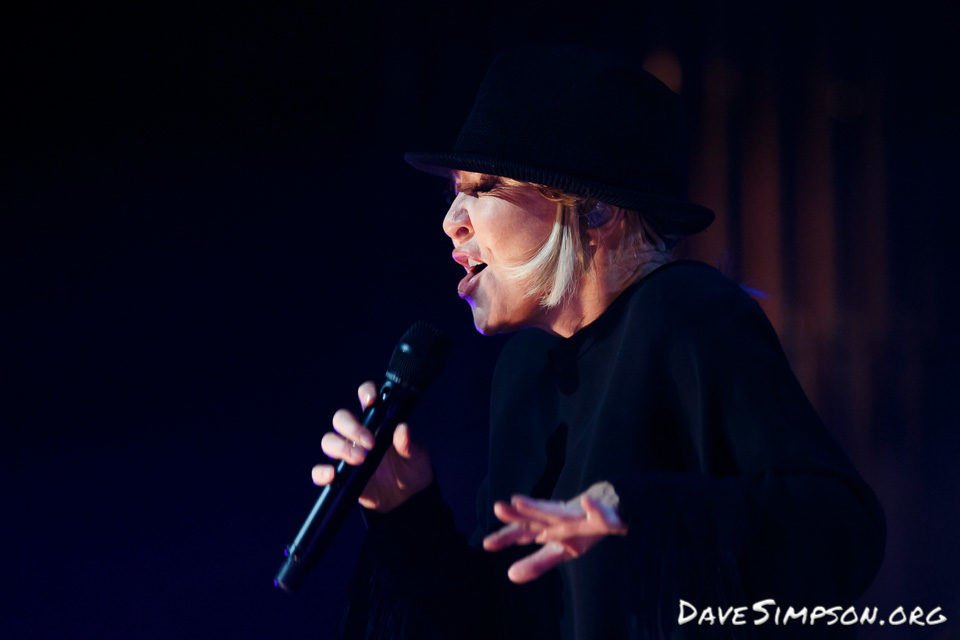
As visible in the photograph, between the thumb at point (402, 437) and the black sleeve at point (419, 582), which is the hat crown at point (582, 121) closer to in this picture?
the thumb at point (402, 437)

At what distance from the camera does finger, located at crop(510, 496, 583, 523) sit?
0.77 m

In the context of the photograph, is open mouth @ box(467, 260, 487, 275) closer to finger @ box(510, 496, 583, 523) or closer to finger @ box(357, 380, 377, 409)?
finger @ box(357, 380, 377, 409)

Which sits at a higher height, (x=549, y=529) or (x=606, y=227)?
(x=606, y=227)

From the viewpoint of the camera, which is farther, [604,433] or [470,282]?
[470,282]

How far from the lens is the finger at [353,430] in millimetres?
994

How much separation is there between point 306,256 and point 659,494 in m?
A: 1.21

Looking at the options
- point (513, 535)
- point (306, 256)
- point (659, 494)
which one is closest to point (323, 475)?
point (513, 535)

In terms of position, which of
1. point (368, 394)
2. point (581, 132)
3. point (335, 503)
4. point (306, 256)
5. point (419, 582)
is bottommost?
point (419, 582)

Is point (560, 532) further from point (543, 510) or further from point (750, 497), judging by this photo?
point (750, 497)

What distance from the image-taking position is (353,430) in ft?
3.29

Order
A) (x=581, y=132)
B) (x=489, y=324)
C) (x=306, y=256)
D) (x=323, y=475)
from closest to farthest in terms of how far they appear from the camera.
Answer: (x=323, y=475) < (x=581, y=132) < (x=489, y=324) < (x=306, y=256)

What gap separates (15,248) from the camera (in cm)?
158

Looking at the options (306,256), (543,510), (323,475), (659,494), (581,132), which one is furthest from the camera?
(306,256)

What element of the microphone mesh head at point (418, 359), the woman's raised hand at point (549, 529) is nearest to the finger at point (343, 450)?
the microphone mesh head at point (418, 359)
